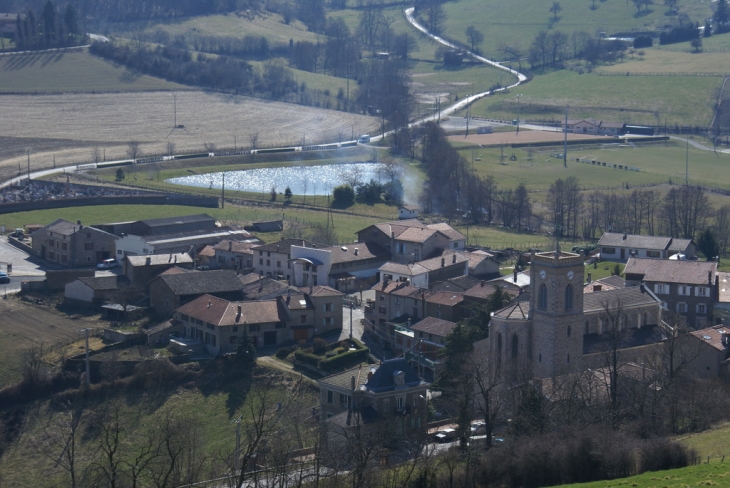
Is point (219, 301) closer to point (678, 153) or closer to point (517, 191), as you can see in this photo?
point (517, 191)

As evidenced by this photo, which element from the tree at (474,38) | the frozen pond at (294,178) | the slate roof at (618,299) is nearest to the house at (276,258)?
the slate roof at (618,299)

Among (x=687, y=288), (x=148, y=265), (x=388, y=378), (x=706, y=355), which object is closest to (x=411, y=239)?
(x=148, y=265)

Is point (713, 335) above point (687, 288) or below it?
below

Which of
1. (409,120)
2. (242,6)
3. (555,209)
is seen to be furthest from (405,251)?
(242,6)

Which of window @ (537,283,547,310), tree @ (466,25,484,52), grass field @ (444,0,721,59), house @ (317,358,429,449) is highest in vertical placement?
grass field @ (444,0,721,59)

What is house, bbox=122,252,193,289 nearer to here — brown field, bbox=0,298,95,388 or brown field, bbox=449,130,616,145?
brown field, bbox=0,298,95,388

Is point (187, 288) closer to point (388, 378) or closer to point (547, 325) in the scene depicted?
point (388, 378)

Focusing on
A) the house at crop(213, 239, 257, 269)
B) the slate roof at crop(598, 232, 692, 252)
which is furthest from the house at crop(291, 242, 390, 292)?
the slate roof at crop(598, 232, 692, 252)
